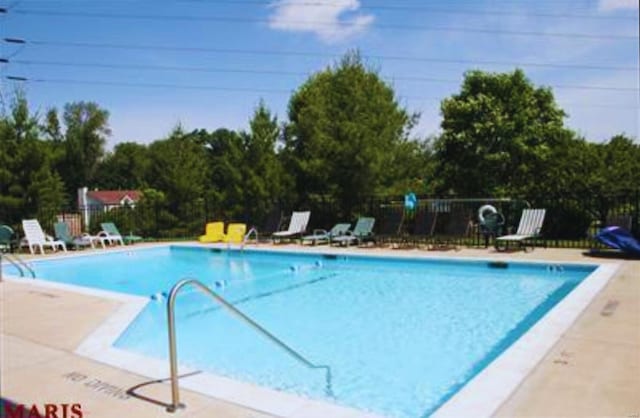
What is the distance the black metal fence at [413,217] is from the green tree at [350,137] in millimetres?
568

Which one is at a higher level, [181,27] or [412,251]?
[181,27]

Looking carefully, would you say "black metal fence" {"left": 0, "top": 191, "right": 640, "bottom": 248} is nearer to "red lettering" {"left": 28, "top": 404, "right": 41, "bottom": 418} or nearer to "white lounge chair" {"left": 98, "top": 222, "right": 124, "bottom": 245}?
"white lounge chair" {"left": 98, "top": 222, "right": 124, "bottom": 245}

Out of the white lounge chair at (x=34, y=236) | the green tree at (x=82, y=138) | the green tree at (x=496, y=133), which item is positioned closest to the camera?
the white lounge chair at (x=34, y=236)

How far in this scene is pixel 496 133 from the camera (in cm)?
2578

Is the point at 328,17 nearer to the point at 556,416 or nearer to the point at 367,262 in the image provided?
the point at 367,262

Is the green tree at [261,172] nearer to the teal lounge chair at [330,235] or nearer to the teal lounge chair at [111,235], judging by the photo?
the teal lounge chair at [330,235]

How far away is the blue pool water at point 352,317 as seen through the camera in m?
5.59

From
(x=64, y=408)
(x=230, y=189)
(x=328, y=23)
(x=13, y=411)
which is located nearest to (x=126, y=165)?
(x=230, y=189)

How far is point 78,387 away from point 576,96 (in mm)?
22695

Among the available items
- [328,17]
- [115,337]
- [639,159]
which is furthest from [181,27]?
[639,159]

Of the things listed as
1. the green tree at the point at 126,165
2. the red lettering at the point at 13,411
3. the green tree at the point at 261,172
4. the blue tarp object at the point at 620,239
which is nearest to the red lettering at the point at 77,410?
the red lettering at the point at 13,411

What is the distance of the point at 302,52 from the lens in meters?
17.3

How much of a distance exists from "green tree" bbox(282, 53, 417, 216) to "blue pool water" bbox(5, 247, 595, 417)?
350cm

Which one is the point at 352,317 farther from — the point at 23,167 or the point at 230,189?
the point at 23,167
